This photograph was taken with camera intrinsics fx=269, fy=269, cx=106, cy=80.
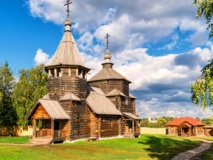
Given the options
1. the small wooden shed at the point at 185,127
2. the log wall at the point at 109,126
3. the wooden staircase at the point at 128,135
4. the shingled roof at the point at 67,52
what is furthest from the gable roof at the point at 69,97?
the small wooden shed at the point at 185,127

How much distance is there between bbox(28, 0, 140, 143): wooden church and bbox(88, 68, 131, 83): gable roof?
2809 mm

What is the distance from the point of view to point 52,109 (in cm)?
2878

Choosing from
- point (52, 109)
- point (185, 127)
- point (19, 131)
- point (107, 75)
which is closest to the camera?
point (52, 109)

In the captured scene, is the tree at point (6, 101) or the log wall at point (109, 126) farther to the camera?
the tree at point (6, 101)

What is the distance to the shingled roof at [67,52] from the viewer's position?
104ft

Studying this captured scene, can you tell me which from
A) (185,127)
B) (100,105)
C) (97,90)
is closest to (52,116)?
(100,105)

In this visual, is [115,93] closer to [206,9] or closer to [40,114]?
[40,114]

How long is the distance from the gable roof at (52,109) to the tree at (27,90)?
13.7m

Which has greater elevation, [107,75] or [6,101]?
[107,75]

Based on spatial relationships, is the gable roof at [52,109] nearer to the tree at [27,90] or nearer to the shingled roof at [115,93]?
Result: the shingled roof at [115,93]

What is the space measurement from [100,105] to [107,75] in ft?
26.5

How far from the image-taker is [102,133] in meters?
33.5

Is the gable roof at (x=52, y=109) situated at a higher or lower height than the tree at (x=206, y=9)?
lower

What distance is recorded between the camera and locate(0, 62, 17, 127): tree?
4247cm
